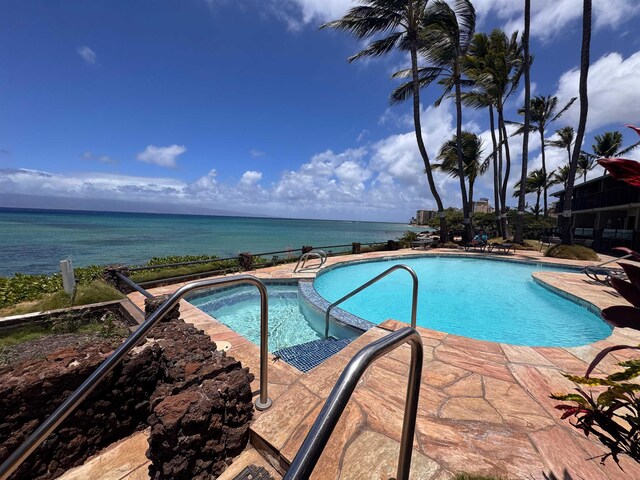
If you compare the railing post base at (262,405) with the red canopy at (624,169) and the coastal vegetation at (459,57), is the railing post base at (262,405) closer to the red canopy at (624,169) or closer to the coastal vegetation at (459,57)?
the red canopy at (624,169)

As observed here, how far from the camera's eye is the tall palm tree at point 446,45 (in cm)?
1397

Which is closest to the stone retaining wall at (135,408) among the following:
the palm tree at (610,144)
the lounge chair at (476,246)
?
the lounge chair at (476,246)

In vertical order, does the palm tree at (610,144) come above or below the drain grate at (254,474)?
above

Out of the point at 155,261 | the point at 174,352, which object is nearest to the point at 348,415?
the point at 174,352

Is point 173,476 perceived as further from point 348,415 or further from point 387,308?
point 387,308

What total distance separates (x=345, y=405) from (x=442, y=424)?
1792 millimetres

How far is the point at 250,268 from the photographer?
9422 millimetres

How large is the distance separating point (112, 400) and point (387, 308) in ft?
18.9

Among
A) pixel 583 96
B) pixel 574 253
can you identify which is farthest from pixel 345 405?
pixel 583 96

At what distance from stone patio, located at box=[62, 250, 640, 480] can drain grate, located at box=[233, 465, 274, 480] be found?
0.15ft

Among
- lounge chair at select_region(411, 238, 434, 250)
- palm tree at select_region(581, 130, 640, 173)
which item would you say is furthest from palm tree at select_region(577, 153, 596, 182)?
lounge chair at select_region(411, 238, 434, 250)

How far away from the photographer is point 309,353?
12.3 feet

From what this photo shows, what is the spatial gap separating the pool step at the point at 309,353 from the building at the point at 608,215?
48.7 ft

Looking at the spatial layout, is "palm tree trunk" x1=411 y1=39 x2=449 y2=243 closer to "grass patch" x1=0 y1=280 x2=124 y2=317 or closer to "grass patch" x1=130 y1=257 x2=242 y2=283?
"grass patch" x1=130 y1=257 x2=242 y2=283
